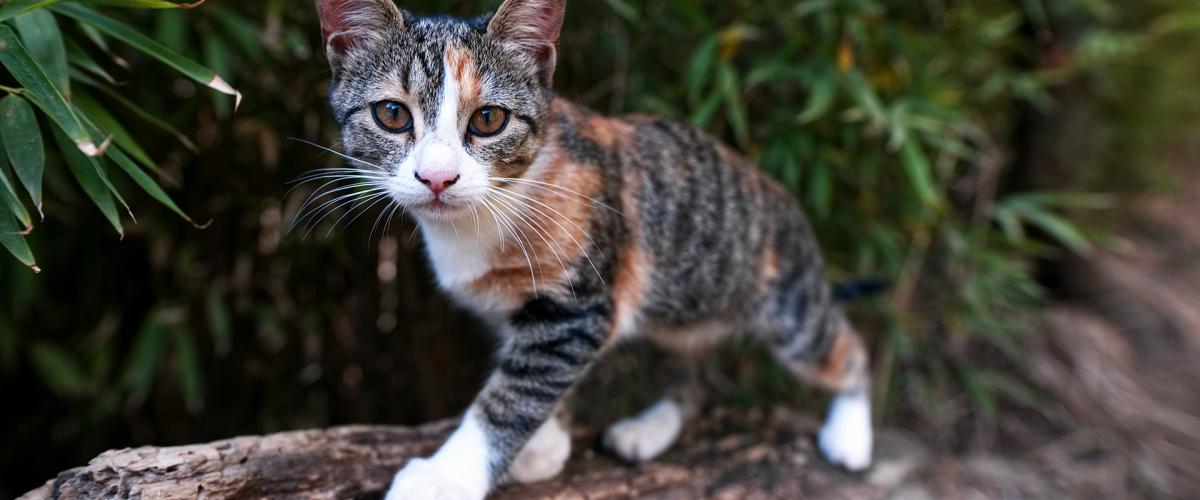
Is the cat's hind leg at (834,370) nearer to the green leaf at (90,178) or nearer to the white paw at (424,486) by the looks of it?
the white paw at (424,486)

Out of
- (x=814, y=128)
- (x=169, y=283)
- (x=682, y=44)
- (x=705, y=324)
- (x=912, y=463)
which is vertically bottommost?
(x=912, y=463)

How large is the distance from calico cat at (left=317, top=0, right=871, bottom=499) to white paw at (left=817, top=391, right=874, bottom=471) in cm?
2

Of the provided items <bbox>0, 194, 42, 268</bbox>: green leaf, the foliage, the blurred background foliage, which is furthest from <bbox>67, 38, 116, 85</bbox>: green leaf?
<bbox>0, 194, 42, 268</bbox>: green leaf

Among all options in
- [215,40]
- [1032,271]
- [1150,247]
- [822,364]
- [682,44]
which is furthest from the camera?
[1150,247]

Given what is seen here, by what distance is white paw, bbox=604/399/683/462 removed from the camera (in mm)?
2287

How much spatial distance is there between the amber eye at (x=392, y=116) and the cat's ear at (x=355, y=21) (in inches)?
6.1

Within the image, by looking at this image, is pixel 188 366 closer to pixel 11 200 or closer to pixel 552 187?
pixel 11 200

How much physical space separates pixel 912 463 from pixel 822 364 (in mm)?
433

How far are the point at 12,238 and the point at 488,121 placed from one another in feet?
2.90

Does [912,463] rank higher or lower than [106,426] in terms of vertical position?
lower

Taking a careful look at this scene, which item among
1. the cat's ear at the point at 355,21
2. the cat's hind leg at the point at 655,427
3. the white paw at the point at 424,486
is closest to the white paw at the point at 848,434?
the cat's hind leg at the point at 655,427

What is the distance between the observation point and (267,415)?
2906 millimetres

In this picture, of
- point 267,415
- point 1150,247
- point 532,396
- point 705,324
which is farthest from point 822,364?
point 1150,247

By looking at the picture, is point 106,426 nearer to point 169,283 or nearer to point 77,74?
point 169,283
